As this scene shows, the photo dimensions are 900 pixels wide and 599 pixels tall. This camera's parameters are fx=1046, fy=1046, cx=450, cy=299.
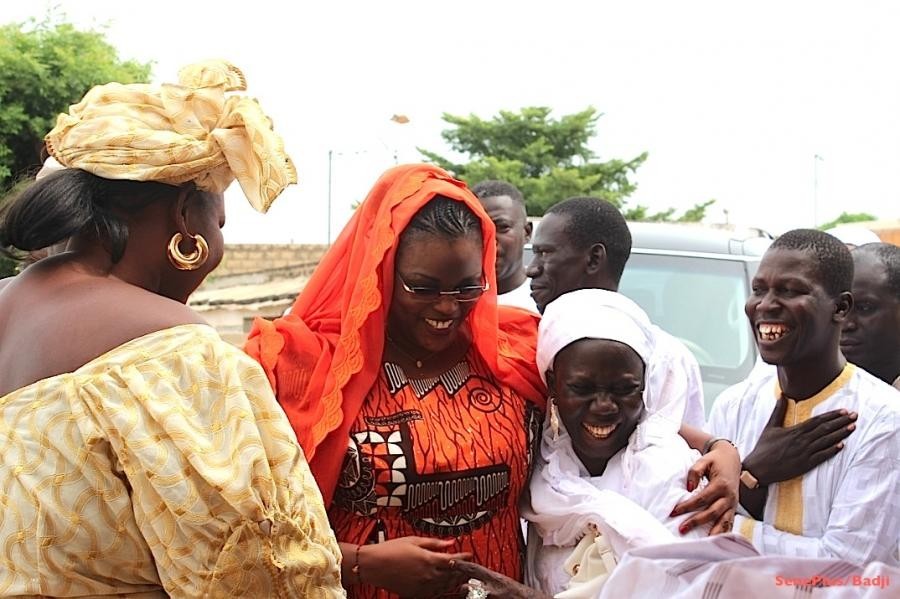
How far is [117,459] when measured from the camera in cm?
175

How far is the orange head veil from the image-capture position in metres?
2.58

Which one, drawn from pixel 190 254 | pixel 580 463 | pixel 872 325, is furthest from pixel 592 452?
pixel 872 325

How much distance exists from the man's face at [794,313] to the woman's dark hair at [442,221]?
98 centimetres

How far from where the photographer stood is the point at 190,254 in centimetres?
199

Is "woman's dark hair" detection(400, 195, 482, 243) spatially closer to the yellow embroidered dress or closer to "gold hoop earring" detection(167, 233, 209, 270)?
"gold hoop earring" detection(167, 233, 209, 270)

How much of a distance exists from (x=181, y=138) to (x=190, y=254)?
219 millimetres

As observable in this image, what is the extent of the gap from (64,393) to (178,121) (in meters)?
0.56

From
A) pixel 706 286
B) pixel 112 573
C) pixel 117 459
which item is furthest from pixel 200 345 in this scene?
pixel 706 286

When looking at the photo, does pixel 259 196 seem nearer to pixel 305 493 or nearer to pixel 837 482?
pixel 305 493

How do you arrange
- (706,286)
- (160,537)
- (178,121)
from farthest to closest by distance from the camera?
1. (706,286)
2. (178,121)
3. (160,537)

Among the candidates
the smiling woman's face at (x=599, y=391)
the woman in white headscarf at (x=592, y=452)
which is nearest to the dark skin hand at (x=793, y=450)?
the woman in white headscarf at (x=592, y=452)

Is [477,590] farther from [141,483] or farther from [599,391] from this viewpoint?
[141,483]

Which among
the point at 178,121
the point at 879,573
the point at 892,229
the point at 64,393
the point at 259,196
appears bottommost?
the point at 892,229

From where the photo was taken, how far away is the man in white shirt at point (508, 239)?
4832 mm
